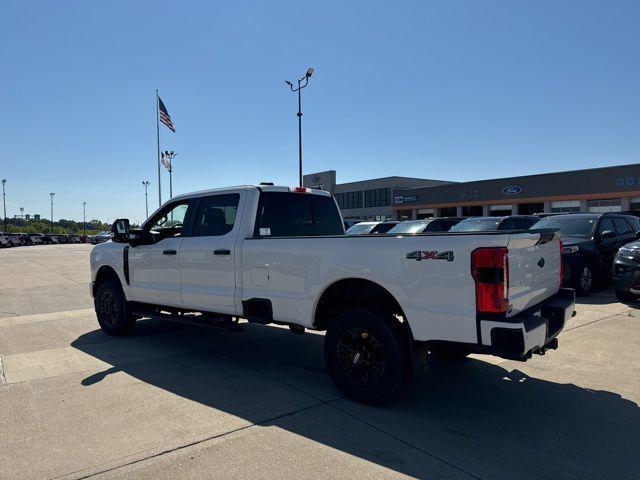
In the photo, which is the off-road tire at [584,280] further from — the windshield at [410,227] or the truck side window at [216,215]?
the truck side window at [216,215]

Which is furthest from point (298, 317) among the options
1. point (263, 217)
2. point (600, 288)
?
point (600, 288)

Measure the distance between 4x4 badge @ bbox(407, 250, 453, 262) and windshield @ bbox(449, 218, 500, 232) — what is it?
9.20m

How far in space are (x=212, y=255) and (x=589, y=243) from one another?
8.11m

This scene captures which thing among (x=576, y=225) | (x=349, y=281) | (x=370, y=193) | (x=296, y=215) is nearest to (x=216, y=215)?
(x=296, y=215)

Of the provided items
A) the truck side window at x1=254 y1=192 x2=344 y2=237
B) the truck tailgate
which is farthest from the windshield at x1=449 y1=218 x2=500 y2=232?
the truck tailgate

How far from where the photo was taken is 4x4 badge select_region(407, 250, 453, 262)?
11.5ft

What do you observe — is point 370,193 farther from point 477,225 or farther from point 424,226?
point 477,225

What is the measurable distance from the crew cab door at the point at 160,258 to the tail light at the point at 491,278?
3.72 metres

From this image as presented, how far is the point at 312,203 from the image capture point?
5.84 metres

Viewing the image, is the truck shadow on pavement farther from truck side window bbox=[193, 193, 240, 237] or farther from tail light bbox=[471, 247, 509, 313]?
truck side window bbox=[193, 193, 240, 237]

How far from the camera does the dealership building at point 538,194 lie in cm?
3866

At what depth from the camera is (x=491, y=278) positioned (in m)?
3.35

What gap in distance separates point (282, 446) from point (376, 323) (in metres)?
1.21

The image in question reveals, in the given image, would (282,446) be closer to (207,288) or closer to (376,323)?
(376,323)
